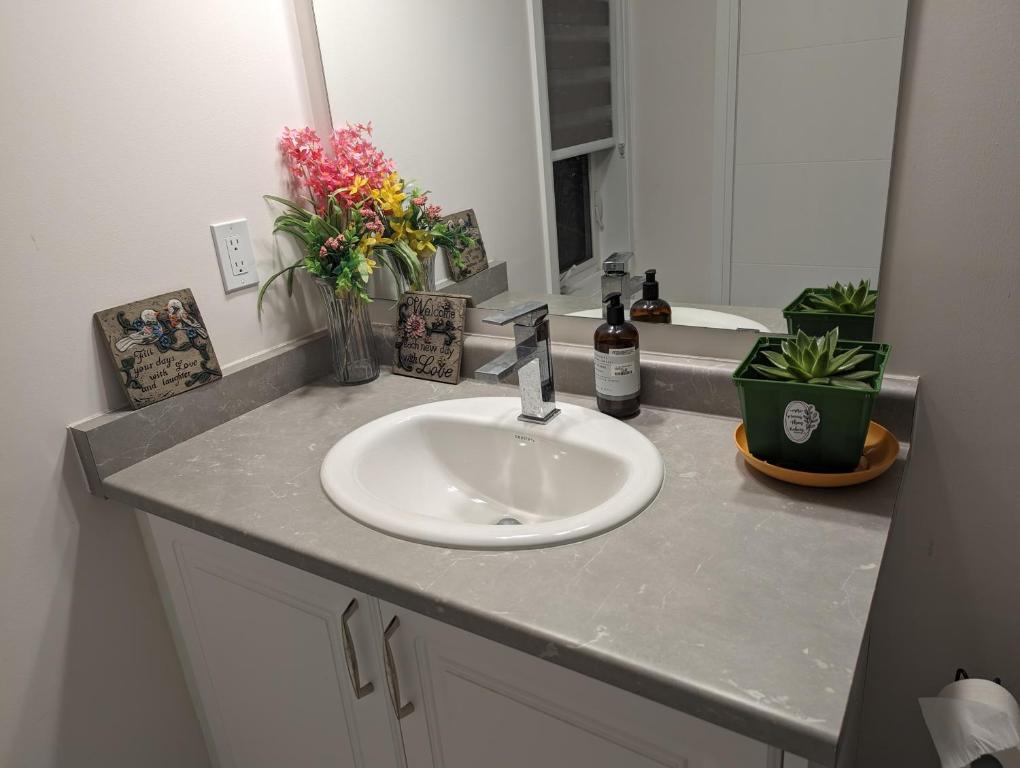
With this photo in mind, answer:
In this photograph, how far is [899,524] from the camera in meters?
1.09

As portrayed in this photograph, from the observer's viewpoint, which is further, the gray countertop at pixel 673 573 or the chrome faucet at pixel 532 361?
the chrome faucet at pixel 532 361

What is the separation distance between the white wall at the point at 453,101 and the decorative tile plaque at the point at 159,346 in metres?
0.51

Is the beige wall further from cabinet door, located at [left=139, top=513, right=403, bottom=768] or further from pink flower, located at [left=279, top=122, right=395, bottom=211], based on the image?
pink flower, located at [left=279, top=122, right=395, bottom=211]

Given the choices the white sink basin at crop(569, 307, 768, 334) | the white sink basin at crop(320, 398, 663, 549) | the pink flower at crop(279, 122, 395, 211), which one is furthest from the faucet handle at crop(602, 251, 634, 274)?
the pink flower at crop(279, 122, 395, 211)

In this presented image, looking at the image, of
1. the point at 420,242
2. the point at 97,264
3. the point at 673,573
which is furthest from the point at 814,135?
the point at 97,264

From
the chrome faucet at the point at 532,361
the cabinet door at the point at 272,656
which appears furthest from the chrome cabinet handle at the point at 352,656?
the chrome faucet at the point at 532,361

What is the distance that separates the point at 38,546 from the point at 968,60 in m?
1.47

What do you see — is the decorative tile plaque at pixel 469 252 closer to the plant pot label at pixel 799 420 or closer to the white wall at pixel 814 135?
the white wall at pixel 814 135

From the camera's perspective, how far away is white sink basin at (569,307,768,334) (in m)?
1.15

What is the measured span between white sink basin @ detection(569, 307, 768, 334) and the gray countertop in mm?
151

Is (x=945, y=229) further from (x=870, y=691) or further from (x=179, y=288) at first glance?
(x=179, y=288)

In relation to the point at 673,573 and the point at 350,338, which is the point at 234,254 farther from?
the point at 673,573

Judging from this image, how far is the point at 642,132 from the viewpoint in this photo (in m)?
1.11

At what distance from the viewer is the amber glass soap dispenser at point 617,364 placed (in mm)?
1129
